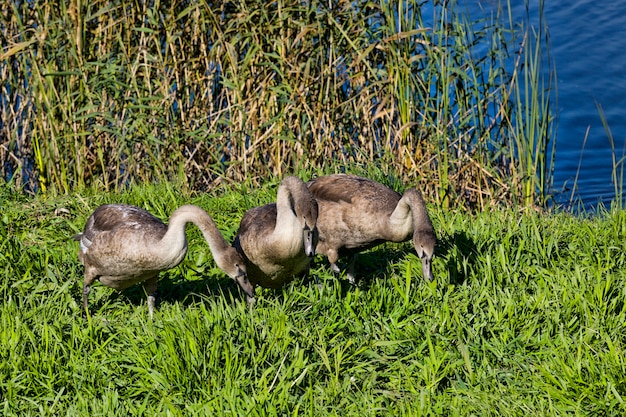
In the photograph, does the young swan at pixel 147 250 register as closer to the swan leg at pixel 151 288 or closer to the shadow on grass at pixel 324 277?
the swan leg at pixel 151 288

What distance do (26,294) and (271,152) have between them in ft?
9.51

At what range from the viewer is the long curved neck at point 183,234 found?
5773 mm

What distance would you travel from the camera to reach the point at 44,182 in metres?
8.82

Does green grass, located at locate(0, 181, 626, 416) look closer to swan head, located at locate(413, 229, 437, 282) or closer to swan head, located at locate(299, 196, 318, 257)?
swan head, located at locate(413, 229, 437, 282)

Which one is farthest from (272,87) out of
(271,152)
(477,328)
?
(477,328)

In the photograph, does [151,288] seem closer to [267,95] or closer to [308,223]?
[308,223]

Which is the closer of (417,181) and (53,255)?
(53,255)

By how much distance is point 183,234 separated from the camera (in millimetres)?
5824

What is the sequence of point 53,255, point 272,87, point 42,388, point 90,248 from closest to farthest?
1. point 42,388
2. point 90,248
3. point 53,255
4. point 272,87

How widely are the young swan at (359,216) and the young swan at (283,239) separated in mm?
528

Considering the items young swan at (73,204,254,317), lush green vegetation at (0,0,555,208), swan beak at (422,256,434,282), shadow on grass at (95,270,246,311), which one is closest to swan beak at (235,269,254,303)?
young swan at (73,204,254,317)

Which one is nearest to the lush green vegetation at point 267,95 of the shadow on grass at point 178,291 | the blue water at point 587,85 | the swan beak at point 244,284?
the shadow on grass at point 178,291

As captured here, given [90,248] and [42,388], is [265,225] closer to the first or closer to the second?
[90,248]

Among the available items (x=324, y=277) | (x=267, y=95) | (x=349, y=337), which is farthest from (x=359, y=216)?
(x=267, y=95)
